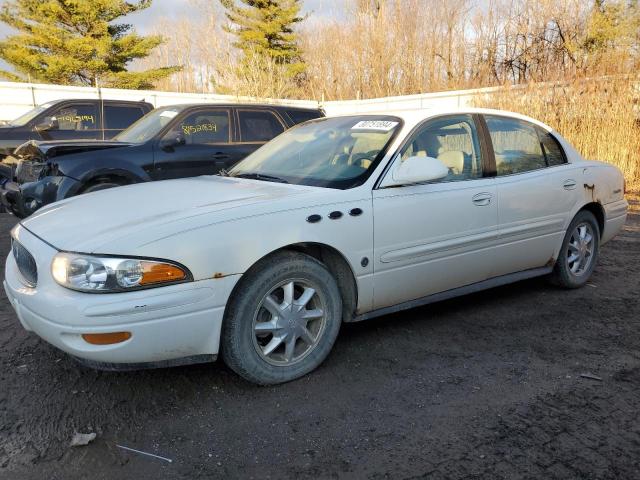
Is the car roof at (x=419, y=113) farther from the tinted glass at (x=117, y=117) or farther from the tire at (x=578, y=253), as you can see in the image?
the tinted glass at (x=117, y=117)

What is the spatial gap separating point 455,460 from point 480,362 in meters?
1.07

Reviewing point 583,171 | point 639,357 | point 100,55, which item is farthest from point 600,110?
point 100,55

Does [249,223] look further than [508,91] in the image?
No

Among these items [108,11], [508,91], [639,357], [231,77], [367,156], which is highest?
[108,11]

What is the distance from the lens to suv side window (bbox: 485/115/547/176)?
13.6ft

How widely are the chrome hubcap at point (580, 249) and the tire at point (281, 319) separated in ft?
8.35

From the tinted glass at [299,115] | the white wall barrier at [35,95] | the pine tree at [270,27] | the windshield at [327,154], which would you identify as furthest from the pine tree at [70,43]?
the windshield at [327,154]

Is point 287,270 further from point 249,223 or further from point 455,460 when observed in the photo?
point 455,460

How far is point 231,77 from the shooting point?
2605 centimetres

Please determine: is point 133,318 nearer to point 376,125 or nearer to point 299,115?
point 376,125

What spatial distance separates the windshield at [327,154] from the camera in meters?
3.46

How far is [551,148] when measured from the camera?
15.0 feet

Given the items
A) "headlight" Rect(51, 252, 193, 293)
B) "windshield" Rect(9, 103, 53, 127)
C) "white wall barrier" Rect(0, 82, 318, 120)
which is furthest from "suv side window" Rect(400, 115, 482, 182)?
"white wall barrier" Rect(0, 82, 318, 120)

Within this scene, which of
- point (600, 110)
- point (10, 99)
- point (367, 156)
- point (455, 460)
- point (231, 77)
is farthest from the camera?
point (231, 77)
